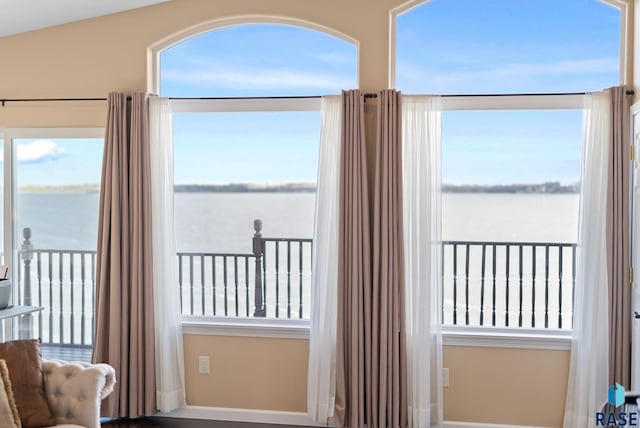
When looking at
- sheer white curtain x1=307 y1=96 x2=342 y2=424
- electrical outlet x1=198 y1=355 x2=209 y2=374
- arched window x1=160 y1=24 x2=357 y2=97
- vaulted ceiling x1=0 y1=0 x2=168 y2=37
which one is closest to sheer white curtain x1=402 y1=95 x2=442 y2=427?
sheer white curtain x1=307 y1=96 x2=342 y2=424

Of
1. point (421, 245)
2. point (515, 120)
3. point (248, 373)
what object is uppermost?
point (515, 120)

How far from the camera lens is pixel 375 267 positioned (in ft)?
11.4

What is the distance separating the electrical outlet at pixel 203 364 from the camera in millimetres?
3799

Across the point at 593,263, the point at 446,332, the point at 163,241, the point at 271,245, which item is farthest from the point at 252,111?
the point at 593,263

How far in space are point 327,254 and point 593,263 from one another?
5.20ft

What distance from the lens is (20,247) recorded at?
13.3 feet

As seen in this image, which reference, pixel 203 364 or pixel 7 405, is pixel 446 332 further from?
pixel 7 405

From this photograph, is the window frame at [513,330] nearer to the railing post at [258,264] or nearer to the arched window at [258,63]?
the arched window at [258,63]

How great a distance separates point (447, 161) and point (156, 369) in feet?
7.69

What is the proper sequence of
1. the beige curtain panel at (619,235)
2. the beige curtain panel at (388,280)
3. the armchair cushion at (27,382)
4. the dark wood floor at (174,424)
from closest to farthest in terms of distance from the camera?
the armchair cushion at (27,382) → the beige curtain panel at (619,235) → the beige curtain panel at (388,280) → the dark wood floor at (174,424)

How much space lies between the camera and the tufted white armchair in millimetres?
2633

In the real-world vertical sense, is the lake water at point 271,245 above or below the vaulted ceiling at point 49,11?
below

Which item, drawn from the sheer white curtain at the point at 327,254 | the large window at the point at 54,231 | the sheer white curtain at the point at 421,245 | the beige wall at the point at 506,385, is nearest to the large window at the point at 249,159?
the sheer white curtain at the point at 327,254

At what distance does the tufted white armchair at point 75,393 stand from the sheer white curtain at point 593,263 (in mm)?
2709
